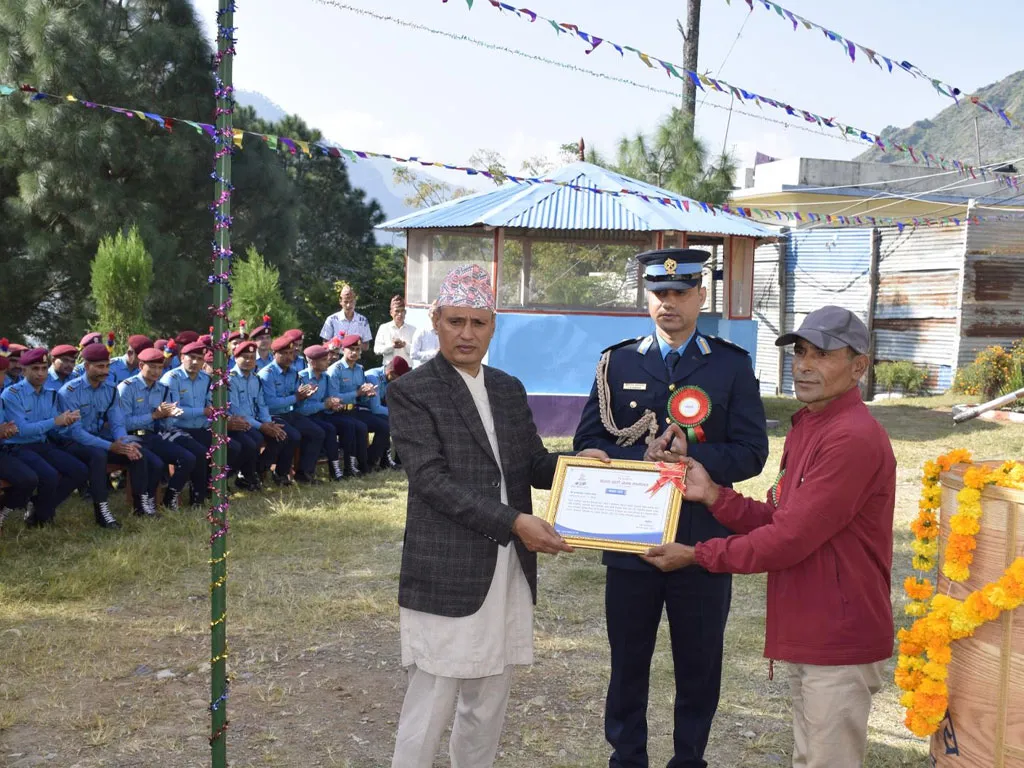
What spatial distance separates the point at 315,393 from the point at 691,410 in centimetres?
765

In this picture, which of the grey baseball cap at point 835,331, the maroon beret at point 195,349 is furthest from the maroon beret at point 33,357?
the grey baseball cap at point 835,331

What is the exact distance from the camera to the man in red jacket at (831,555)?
112 inches

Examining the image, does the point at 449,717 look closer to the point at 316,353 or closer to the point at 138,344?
the point at 138,344

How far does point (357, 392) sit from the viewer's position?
1121 centimetres

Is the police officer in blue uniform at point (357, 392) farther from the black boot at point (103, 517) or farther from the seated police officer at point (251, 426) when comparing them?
the black boot at point (103, 517)

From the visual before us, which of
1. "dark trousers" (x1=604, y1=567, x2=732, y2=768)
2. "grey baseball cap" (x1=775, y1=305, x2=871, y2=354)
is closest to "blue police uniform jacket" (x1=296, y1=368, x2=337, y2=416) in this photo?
"dark trousers" (x1=604, y1=567, x2=732, y2=768)

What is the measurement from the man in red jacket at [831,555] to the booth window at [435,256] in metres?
10.4

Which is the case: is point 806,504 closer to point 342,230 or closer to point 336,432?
point 336,432

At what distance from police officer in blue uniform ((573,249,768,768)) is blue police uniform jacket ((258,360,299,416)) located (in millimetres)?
7063

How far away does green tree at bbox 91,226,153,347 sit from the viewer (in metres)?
12.1

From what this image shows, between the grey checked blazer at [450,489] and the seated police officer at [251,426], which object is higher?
the grey checked blazer at [450,489]

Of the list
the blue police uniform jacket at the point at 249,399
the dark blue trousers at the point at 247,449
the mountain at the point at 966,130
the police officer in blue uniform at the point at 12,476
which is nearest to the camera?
the police officer in blue uniform at the point at 12,476

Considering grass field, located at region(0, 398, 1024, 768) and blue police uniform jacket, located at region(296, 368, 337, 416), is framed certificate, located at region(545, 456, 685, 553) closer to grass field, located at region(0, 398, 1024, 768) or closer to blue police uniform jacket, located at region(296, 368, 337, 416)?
grass field, located at region(0, 398, 1024, 768)

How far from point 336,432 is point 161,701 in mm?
5908
